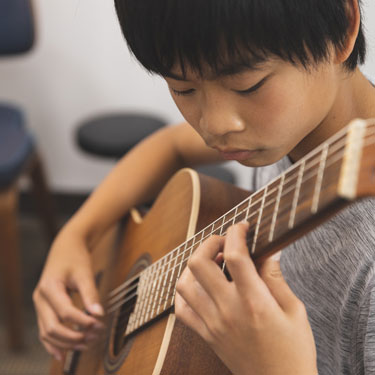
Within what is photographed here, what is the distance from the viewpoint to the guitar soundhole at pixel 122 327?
794 millimetres

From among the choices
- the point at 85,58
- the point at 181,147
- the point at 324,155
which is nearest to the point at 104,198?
the point at 181,147

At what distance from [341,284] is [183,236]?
0.22 m

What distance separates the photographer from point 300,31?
54 cm

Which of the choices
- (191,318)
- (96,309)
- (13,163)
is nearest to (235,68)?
(191,318)

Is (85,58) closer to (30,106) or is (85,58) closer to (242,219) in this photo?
(30,106)

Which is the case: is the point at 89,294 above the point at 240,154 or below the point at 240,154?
below

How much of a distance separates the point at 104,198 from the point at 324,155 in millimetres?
652

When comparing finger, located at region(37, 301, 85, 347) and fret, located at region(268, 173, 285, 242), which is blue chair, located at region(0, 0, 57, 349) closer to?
finger, located at region(37, 301, 85, 347)

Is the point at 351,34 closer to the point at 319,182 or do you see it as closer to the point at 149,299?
the point at 319,182

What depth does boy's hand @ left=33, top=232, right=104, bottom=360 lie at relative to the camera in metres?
0.89

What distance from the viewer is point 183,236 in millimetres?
750

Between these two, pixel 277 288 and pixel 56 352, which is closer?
pixel 277 288

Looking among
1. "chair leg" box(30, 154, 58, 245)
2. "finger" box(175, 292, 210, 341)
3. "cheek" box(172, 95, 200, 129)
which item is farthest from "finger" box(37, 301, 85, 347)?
"chair leg" box(30, 154, 58, 245)

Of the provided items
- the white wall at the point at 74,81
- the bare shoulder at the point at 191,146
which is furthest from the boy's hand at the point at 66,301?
the white wall at the point at 74,81
